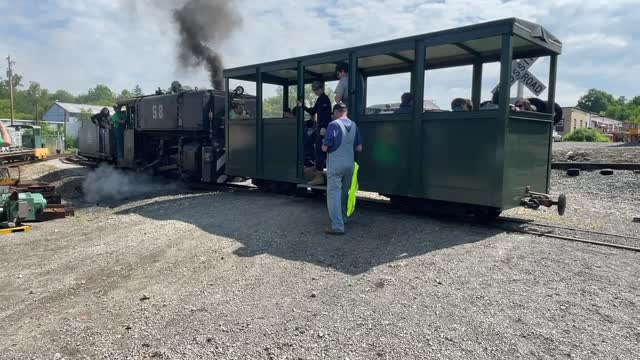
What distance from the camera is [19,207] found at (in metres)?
7.93

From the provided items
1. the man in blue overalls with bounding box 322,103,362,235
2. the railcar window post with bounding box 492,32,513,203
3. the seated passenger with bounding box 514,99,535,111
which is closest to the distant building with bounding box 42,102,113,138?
the man in blue overalls with bounding box 322,103,362,235

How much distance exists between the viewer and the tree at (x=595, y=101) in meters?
111

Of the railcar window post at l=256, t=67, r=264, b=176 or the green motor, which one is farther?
the railcar window post at l=256, t=67, r=264, b=176

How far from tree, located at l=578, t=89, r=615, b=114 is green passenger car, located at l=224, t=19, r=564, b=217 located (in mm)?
121341

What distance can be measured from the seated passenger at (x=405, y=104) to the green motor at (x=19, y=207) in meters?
6.60

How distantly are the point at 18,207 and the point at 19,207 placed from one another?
17 millimetres

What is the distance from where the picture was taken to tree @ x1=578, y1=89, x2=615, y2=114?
110938 mm

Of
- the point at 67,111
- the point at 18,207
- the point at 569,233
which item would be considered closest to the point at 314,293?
the point at 569,233

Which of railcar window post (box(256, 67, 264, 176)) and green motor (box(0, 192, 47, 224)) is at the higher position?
railcar window post (box(256, 67, 264, 176))

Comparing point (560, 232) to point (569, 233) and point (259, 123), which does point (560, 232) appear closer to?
point (569, 233)

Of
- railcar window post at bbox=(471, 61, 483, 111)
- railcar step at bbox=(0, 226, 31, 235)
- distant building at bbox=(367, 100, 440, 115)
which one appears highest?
railcar window post at bbox=(471, 61, 483, 111)

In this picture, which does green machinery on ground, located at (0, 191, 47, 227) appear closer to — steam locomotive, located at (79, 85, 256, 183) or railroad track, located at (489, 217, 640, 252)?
steam locomotive, located at (79, 85, 256, 183)

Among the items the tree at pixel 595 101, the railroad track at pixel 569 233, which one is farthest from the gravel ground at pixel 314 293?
the tree at pixel 595 101

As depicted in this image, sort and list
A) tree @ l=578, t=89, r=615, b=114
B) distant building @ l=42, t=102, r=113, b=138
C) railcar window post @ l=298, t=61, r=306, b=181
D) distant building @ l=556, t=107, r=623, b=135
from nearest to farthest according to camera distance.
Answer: railcar window post @ l=298, t=61, r=306, b=181
distant building @ l=556, t=107, r=623, b=135
distant building @ l=42, t=102, r=113, b=138
tree @ l=578, t=89, r=615, b=114
